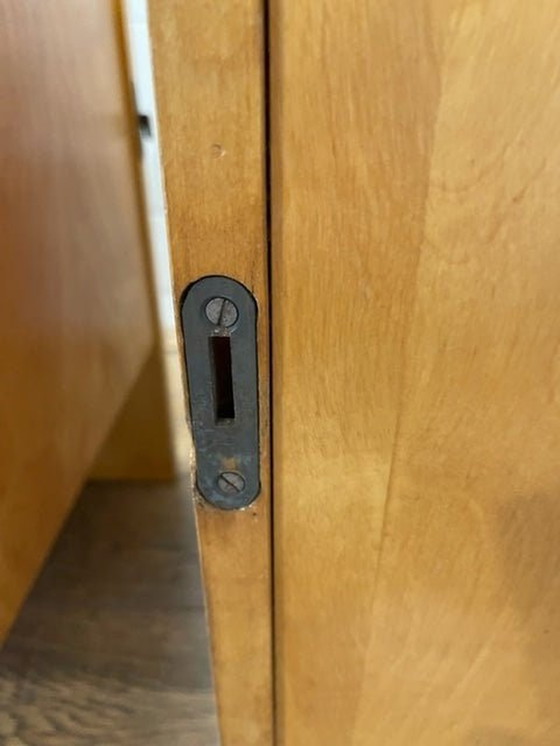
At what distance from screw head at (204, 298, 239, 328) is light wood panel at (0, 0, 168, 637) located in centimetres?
28

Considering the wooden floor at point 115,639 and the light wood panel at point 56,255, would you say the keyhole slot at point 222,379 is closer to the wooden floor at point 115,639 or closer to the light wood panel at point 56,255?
the light wood panel at point 56,255

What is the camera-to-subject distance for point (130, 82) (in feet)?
2.78

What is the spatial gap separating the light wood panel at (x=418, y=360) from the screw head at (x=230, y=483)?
22 millimetres

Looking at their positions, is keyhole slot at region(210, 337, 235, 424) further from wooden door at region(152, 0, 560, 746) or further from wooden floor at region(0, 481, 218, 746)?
wooden floor at region(0, 481, 218, 746)

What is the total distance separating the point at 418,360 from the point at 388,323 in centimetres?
3

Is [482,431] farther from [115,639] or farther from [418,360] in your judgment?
[115,639]

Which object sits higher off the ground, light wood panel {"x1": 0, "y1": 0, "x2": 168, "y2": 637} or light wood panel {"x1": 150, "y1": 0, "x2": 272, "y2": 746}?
light wood panel {"x1": 150, "y1": 0, "x2": 272, "y2": 746}

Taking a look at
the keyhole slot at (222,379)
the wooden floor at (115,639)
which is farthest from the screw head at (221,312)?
the wooden floor at (115,639)

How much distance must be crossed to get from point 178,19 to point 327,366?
0.55 feet

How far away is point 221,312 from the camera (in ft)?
1.25

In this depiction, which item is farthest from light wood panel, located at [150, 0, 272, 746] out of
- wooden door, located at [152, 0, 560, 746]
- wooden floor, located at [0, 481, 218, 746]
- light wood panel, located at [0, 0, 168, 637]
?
wooden floor, located at [0, 481, 218, 746]

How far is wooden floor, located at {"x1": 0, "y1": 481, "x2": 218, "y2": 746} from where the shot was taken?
0.86 metres

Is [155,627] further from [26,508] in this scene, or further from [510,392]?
[510,392]

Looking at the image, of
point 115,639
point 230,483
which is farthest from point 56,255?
point 115,639
